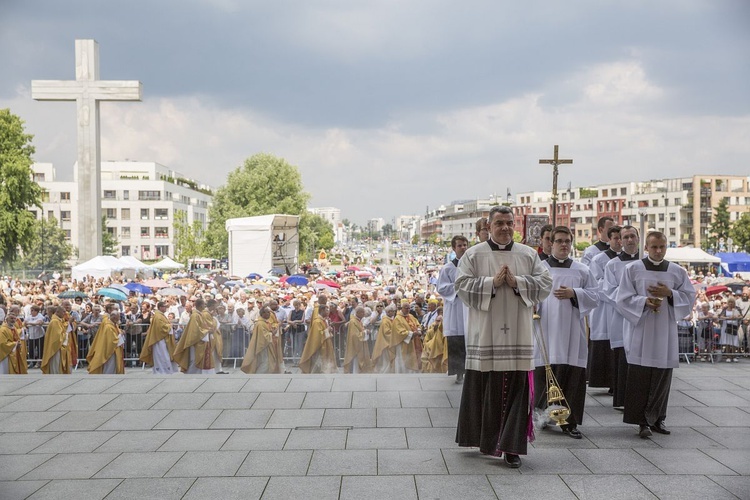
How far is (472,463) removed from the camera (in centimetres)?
480

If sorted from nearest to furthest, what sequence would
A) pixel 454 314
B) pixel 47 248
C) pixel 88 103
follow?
pixel 454 314 < pixel 88 103 < pixel 47 248

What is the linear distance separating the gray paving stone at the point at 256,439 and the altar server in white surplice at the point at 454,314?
2675 millimetres

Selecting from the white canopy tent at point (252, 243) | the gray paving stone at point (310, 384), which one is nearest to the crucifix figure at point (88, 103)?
the white canopy tent at point (252, 243)

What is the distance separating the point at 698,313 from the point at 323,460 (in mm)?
9222

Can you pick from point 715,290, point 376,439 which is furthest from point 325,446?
point 715,290

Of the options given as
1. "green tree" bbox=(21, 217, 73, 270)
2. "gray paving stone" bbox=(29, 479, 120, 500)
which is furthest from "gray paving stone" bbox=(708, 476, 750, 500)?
"green tree" bbox=(21, 217, 73, 270)

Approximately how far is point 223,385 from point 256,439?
89.4 inches

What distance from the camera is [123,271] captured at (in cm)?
2486

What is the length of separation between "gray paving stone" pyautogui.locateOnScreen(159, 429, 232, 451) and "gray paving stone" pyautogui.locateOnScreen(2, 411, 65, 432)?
1.38 meters

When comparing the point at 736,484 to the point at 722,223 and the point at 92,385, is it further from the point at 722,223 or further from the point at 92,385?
the point at 722,223

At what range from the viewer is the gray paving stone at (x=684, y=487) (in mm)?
4102

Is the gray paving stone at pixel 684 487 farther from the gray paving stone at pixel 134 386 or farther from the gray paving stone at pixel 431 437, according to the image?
the gray paving stone at pixel 134 386

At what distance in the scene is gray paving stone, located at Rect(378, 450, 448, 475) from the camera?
4.61 metres

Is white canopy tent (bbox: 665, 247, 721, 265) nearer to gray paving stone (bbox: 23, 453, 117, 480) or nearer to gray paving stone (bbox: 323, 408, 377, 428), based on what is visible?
gray paving stone (bbox: 323, 408, 377, 428)
